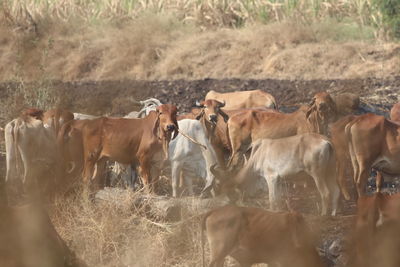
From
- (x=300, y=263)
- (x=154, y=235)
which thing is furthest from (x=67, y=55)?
(x=300, y=263)

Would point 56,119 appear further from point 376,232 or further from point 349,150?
point 376,232

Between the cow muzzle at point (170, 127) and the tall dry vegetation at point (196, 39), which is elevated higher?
the cow muzzle at point (170, 127)

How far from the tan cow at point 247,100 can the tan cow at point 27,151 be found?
4.54 metres

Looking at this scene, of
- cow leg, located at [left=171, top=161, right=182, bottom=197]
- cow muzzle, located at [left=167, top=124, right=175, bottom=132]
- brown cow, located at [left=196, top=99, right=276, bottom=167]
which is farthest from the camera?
brown cow, located at [left=196, top=99, right=276, bottom=167]

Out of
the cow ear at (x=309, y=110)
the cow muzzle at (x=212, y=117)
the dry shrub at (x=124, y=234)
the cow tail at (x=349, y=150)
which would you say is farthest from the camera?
the cow muzzle at (x=212, y=117)

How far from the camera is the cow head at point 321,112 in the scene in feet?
47.1

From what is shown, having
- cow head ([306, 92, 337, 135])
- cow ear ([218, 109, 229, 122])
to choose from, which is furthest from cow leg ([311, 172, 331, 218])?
cow ear ([218, 109, 229, 122])

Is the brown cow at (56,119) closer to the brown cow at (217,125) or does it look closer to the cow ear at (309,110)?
the brown cow at (217,125)

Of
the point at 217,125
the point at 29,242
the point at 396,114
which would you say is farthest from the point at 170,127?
the point at 29,242

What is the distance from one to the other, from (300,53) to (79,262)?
20.4 metres

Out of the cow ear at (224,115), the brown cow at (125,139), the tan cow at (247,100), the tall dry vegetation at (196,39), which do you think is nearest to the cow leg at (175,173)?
the brown cow at (125,139)

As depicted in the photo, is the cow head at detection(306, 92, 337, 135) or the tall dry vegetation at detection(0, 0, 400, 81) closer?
the cow head at detection(306, 92, 337, 135)

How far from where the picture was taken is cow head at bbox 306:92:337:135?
1437 cm

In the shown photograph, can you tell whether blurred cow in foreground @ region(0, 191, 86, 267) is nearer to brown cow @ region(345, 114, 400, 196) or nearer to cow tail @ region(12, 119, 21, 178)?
cow tail @ region(12, 119, 21, 178)
